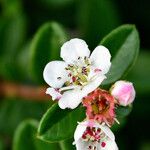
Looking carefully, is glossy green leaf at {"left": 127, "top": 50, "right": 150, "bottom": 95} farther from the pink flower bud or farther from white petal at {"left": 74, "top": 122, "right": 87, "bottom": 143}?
white petal at {"left": 74, "top": 122, "right": 87, "bottom": 143}

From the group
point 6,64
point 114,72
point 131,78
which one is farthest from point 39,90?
point 114,72

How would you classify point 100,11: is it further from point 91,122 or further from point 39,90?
point 91,122

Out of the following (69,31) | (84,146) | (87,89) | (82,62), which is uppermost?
(69,31)

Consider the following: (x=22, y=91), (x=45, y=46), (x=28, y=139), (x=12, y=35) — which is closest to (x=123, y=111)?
(x=28, y=139)

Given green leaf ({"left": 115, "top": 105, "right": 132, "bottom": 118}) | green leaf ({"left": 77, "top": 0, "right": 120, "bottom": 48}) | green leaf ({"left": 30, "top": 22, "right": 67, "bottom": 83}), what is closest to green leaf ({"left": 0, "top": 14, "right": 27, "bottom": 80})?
green leaf ({"left": 77, "top": 0, "right": 120, "bottom": 48})

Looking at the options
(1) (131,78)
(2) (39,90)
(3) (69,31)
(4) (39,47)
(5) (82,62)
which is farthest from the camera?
(3) (69,31)

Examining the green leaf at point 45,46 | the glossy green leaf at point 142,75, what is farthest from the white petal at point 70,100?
the glossy green leaf at point 142,75
